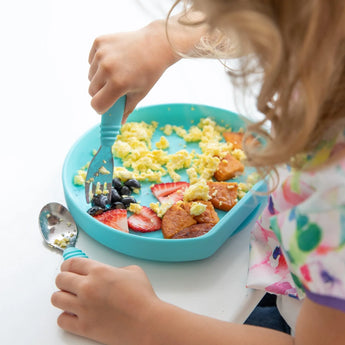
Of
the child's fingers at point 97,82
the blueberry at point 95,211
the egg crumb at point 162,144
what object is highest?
the child's fingers at point 97,82

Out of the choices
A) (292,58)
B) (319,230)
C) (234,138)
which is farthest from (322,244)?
(234,138)

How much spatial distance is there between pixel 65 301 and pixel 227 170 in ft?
1.31

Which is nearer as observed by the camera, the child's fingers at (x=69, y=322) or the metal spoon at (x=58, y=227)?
the child's fingers at (x=69, y=322)

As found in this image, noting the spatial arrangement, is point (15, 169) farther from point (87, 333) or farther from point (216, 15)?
point (216, 15)

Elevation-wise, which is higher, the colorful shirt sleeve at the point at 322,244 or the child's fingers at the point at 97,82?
the child's fingers at the point at 97,82

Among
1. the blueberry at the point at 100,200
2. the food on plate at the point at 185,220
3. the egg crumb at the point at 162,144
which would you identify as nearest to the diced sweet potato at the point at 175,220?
the food on plate at the point at 185,220

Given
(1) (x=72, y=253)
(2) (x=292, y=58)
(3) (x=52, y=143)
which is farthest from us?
(3) (x=52, y=143)

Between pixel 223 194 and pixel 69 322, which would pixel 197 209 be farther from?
pixel 69 322

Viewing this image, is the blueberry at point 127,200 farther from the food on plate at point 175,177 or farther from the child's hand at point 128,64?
the child's hand at point 128,64

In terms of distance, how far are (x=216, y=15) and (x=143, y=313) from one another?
376mm

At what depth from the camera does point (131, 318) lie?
57cm

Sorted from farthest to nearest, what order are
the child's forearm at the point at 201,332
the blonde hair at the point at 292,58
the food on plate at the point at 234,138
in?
the food on plate at the point at 234,138 → the child's forearm at the point at 201,332 → the blonde hair at the point at 292,58

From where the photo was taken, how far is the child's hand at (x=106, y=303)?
567 mm

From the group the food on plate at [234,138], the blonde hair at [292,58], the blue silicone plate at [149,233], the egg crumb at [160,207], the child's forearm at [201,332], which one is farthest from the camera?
the food on plate at [234,138]
